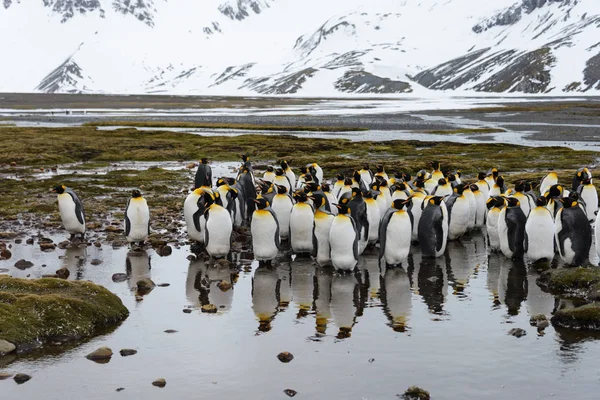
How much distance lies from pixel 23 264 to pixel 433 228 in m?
7.26

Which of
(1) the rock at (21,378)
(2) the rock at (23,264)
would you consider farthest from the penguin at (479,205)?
(1) the rock at (21,378)

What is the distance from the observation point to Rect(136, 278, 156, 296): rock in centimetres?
1070

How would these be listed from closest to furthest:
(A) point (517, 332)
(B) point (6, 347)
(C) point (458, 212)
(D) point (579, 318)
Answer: (B) point (6, 347) < (A) point (517, 332) < (D) point (579, 318) < (C) point (458, 212)

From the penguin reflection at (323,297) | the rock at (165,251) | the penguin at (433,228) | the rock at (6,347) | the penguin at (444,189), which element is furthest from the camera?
the penguin at (444,189)

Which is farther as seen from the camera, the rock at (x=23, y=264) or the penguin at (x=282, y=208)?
the penguin at (x=282, y=208)

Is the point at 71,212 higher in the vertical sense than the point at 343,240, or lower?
higher

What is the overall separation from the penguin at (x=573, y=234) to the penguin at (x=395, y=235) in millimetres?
2560

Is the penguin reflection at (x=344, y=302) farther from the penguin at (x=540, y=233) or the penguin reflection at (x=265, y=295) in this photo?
the penguin at (x=540, y=233)

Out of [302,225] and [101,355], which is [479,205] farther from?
[101,355]

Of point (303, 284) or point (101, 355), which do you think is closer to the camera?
point (101, 355)

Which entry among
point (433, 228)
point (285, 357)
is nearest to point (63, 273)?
point (285, 357)

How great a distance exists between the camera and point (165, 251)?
43.4 feet

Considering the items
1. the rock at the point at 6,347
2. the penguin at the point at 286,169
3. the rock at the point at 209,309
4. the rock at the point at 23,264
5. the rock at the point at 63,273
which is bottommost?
the rock at the point at 209,309

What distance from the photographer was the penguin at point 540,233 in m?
11.9
